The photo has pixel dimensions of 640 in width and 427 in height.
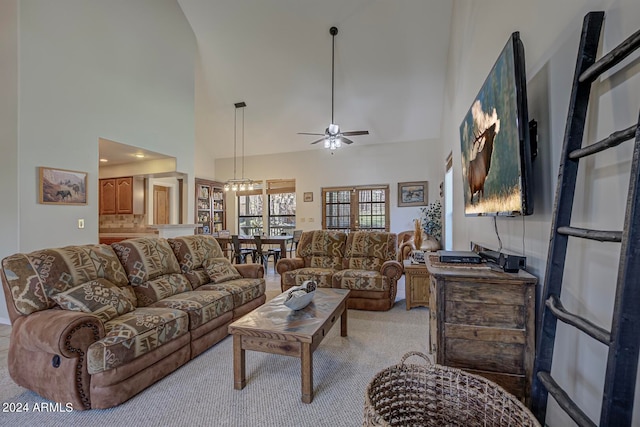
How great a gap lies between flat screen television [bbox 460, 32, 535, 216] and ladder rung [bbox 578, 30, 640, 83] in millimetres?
421

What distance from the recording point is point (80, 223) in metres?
3.82

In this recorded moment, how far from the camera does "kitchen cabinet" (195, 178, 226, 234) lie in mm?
8031

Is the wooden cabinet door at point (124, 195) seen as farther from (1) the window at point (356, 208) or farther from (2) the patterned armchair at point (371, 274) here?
(2) the patterned armchair at point (371, 274)

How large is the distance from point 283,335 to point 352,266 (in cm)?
242

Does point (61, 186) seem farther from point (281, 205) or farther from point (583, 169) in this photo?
point (281, 205)

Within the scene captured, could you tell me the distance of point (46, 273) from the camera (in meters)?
2.01

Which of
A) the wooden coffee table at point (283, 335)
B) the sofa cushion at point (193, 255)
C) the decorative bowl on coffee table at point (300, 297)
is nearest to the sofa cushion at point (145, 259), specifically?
the sofa cushion at point (193, 255)

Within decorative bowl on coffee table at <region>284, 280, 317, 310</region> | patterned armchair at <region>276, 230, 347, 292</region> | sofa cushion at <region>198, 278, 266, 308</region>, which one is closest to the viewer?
decorative bowl on coffee table at <region>284, 280, 317, 310</region>

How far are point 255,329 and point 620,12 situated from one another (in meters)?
2.31

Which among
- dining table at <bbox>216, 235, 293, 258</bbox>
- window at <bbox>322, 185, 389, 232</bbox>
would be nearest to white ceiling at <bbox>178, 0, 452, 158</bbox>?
window at <bbox>322, 185, 389, 232</bbox>

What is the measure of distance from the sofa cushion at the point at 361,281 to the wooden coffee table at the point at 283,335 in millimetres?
1439

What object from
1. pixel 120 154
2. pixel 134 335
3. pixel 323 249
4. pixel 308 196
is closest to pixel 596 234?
pixel 134 335

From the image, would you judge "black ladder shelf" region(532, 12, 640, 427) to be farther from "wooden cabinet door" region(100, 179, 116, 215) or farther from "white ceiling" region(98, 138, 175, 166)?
"wooden cabinet door" region(100, 179, 116, 215)

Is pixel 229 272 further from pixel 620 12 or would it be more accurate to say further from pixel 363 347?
pixel 620 12
